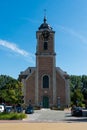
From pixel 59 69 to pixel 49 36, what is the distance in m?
7.95

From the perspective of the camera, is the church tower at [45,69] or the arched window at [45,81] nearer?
the church tower at [45,69]

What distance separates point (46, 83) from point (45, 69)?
309 centimetres

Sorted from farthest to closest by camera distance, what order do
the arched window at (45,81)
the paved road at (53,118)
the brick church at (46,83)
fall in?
the arched window at (45,81), the brick church at (46,83), the paved road at (53,118)

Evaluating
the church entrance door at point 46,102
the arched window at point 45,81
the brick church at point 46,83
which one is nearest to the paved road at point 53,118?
the church entrance door at point 46,102

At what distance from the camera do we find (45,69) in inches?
2854

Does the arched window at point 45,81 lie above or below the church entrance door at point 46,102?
above

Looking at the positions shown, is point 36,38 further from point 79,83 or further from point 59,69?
point 79,83

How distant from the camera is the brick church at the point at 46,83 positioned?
7125 centimetres

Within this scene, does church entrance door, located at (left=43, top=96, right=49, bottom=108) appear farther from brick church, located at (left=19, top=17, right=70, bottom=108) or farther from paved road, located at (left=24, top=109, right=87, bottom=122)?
paved road, located at (left=24, top=109, right=87, bottom=122)

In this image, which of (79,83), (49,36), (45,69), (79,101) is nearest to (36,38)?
(49,36)

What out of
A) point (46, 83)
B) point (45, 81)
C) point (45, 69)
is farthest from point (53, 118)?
point (45, 69)

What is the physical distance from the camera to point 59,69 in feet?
250

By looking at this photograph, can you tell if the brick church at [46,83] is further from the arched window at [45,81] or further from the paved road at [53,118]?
the paved road at [53,118]

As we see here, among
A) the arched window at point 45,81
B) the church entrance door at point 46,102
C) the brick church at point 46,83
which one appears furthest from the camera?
the arched window at point 45,81
